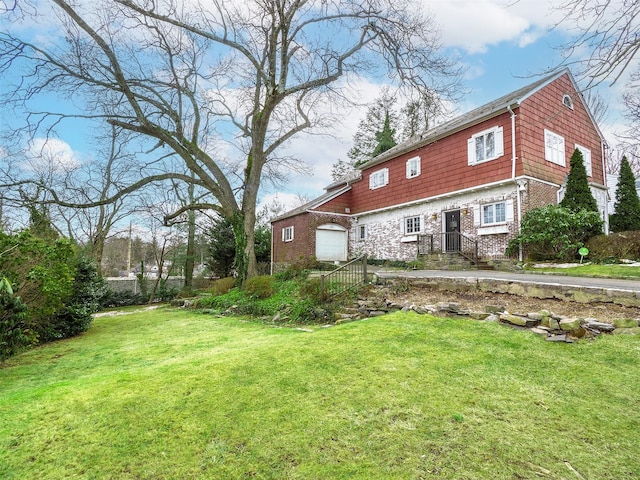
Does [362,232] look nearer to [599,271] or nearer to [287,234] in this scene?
[287,234]

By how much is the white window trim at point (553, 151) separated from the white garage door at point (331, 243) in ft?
35.2

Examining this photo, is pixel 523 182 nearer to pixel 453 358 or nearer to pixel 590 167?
pixel 590 167

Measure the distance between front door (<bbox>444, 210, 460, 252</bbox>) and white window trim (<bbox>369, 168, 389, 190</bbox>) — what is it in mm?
4347

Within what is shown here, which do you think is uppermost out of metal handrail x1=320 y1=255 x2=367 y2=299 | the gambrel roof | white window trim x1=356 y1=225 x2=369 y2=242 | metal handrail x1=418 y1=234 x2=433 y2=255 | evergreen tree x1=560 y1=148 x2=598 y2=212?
the gambrel roof

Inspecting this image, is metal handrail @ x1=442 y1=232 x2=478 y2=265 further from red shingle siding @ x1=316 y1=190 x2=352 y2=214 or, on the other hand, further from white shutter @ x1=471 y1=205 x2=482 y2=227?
red shingle siding @ x1=316 y1=190 x2=352 y2=214

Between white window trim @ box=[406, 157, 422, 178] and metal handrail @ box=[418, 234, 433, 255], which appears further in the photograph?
white window trim @ box=[406, 157, 422, 178]

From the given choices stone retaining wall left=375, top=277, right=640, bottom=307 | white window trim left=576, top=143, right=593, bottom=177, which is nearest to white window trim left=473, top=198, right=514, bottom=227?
white window trim left=576, top=143, right=593, bottom=177

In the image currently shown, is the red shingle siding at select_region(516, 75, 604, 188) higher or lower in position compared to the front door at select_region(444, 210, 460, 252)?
higher

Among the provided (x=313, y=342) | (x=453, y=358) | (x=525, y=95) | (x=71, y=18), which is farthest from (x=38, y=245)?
(x=525, y=95)

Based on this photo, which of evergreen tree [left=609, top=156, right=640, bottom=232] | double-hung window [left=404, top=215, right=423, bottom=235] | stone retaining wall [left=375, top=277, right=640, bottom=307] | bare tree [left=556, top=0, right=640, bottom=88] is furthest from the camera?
double-hung window [left=404, top=215, right=423, bottom=235]

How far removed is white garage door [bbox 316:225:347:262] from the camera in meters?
19.6

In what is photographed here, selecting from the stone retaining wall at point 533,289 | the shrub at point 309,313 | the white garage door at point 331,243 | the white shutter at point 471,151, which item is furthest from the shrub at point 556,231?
the white garage door at point 331,243

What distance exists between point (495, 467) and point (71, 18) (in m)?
15.5

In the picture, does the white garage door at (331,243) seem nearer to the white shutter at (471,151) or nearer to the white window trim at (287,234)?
the white window trim at (287,234)
